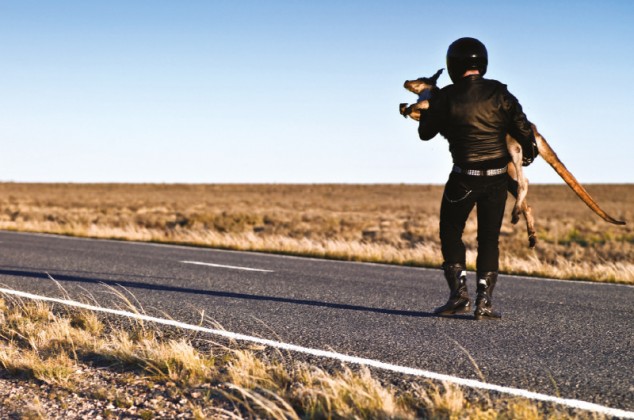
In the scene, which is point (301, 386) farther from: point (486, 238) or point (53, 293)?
point (53, 293)

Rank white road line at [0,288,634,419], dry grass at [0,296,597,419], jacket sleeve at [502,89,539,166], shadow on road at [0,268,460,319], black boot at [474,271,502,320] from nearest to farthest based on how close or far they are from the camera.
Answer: dry grass at [0,296,597,419] → white road line at [0,288,634,419] → jacket sleeve at [502,89,539,166] → black boot at [474,271,502,320] → shadow on road at [0,268,460,319]

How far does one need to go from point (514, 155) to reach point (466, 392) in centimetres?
256

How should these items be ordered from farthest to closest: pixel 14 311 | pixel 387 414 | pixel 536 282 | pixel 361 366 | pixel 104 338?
pixel 536 282 < pixel 14 311 < pixel 104 338 < pixel 361 366 < pixel 387 414

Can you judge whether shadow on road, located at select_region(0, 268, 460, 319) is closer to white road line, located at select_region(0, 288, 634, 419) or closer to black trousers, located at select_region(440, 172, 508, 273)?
black trousers, located at select_region(440, 172, 508, 273)

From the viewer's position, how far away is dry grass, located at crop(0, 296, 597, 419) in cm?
324

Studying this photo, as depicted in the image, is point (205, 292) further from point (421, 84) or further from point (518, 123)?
point (518, 123)

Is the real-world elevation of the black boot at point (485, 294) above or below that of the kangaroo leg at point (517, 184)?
below

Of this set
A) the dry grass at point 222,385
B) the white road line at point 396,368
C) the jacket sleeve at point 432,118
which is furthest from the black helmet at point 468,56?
the dry grass at point 222,385

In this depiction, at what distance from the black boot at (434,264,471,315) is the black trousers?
0.21 feet

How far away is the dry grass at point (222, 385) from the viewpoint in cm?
324

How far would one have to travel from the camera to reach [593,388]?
3.79m

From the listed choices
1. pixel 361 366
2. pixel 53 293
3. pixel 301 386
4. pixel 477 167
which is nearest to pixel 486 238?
pixel 477 167

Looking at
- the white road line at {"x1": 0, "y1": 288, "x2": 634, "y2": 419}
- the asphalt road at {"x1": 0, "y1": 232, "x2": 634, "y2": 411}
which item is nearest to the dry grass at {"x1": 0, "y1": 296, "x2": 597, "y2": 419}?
the white road line at {"x1": 0, "y1": 288, "x2": 634, "y2": 419}

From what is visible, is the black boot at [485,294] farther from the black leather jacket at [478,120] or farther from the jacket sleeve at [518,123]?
the jacket sleeve at [518,123]
